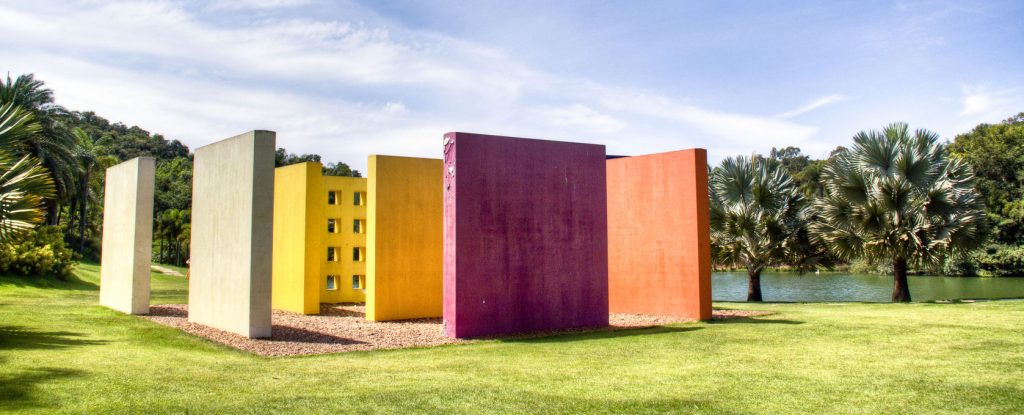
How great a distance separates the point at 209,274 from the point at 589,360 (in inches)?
269

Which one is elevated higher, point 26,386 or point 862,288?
point 26,386

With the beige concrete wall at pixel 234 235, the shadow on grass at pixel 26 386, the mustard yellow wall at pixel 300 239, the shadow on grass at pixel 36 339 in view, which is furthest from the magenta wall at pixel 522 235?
the shadow on grass at pixel 26 386

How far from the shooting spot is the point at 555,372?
7637 mm

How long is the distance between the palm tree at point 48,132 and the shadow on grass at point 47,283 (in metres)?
3.83

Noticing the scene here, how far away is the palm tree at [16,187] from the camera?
8.67 metres

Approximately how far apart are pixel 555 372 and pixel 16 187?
6876mm

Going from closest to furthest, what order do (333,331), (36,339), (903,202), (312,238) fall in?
(36,339)
(333,331)
(312,238)
(903,202)

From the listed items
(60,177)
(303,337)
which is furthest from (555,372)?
(60,177)

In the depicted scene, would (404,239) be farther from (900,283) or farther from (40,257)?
(900,283)

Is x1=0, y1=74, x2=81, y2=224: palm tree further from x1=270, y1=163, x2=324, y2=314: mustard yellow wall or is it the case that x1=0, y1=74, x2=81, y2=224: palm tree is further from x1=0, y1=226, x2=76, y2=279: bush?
x1=270, y1=163, x2=324, y2=314: mustard yellow wall

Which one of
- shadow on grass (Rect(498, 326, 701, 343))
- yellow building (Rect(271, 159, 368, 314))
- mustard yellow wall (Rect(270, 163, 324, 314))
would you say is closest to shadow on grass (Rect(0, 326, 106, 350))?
mustard yellow wall (Rect(270, 163, 324, 314))

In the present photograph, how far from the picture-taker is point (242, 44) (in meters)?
12.2

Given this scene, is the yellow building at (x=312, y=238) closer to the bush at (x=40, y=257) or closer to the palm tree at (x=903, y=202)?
the bush at (x=40, y=257)

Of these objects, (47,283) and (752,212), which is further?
(752,212)
